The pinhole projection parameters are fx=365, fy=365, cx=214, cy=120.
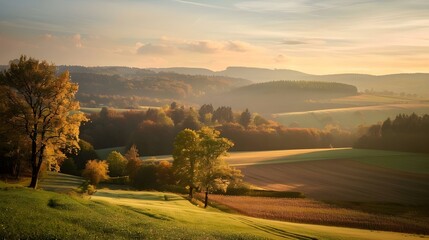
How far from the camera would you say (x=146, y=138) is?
135m

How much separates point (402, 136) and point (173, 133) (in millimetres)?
79009

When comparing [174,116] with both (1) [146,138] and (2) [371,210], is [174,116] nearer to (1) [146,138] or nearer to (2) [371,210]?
(1) [146,138]

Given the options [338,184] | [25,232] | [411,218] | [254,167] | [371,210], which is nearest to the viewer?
[25,232]

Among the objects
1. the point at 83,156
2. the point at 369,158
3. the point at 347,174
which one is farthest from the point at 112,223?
the point at 369,158

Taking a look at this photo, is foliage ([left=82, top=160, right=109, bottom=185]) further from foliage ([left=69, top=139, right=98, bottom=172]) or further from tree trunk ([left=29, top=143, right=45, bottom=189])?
tree trunk ([left=29, top=143, right=45, bottom=189])

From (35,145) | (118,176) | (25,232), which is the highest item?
(35,145)

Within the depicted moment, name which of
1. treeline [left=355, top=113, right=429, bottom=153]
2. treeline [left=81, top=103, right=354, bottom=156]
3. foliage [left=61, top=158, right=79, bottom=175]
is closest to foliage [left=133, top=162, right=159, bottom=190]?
foliage [left=61, top=158, right=79, bottom=175]

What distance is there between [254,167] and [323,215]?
37.4 m

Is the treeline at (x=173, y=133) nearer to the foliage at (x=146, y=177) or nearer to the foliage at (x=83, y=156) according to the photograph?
the foliage at (x=83, y=156)

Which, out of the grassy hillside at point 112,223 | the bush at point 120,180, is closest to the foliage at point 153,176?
the bush at point 120,180

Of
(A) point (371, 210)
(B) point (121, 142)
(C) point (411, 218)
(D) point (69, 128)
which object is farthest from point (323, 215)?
(B) point (121, 142)

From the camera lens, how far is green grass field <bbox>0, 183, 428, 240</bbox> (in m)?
26.5

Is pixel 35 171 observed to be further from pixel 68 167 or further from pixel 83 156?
pixel 83 156

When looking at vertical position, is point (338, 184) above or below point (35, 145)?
below
